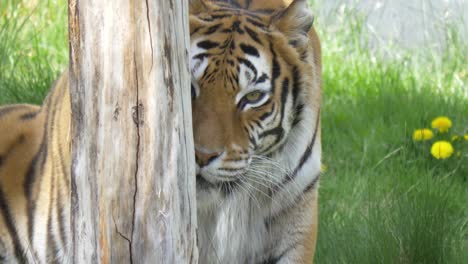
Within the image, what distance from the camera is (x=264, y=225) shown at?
344 cm

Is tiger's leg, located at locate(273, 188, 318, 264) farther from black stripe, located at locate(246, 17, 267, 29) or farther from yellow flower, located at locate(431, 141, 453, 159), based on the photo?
yellow flower, located at locate(431, 141, 453, 159)

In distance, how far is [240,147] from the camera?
3107mm

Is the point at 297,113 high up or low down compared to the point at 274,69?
down

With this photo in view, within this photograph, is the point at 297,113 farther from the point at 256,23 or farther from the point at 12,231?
the point at 12,231

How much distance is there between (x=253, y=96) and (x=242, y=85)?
0.08 m

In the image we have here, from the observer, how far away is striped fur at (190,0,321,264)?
9.98ft

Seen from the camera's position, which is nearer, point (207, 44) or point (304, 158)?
point (207, 44)

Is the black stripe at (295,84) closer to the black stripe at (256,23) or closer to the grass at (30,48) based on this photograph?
the black stripe at (256,23)

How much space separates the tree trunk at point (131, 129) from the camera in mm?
2502

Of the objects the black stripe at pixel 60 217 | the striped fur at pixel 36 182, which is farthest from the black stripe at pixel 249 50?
the black stripe at pixel 60 217

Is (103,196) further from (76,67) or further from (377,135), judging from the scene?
(377,135)

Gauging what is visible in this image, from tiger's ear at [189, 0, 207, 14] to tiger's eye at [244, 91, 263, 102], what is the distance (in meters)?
0.34

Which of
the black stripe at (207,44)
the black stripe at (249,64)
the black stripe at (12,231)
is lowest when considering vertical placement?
the black stripe at (12,231)

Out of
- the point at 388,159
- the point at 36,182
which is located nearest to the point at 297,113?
the point at 36,182
